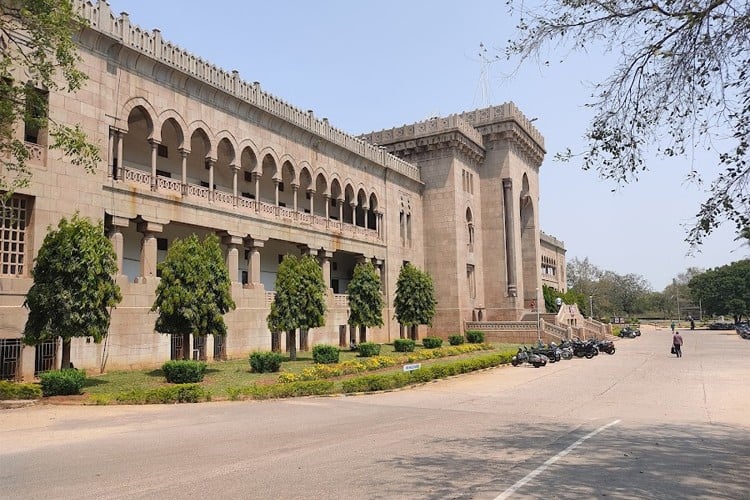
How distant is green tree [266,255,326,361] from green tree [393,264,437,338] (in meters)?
11.2

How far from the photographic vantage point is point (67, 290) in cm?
1584

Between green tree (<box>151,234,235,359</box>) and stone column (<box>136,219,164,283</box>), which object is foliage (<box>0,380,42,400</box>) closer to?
green tree (<box>151,234,235,359</box>)

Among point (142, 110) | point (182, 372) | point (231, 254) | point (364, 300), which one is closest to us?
point (182, 372)

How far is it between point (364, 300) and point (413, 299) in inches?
217

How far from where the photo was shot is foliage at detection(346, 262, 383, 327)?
3025 centimetres

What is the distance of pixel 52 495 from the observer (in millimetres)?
6680

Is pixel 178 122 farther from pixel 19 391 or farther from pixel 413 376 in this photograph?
pixel 413 376

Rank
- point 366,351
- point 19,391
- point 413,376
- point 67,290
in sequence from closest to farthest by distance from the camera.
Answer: point 19,391 → point 67,290 → point 413,376 → point 366,351

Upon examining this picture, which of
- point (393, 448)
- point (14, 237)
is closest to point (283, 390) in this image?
point (393, 448)

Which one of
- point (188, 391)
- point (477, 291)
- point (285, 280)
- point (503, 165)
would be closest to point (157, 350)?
point (285, 280)

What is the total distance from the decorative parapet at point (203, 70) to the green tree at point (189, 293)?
28.0 feet

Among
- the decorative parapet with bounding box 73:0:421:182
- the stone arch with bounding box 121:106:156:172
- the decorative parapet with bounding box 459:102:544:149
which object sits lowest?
the stone arch with bounding box 121:106:156:172

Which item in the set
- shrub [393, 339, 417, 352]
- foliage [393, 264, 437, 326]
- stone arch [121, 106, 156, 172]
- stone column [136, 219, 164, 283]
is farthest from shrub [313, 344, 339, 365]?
foliage [393, 264, 437, 326]

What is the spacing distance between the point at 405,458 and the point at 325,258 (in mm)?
26360
